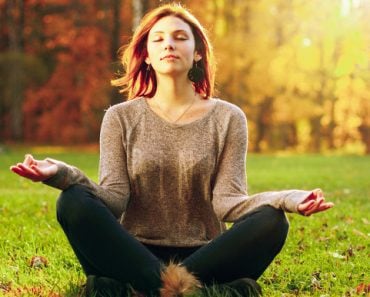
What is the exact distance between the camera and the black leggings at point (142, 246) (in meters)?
3.66

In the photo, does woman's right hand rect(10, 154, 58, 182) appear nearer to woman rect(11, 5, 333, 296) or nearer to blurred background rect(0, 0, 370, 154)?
woman rect(11, 5, 333, 296)

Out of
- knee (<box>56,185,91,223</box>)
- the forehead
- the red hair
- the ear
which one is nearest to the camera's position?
knee (<box>56,185,91,223</box>)

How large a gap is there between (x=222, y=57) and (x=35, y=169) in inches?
1028

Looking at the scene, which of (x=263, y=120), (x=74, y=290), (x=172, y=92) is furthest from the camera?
(x=263, y=120)

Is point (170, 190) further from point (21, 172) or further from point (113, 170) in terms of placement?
point (21, 172)

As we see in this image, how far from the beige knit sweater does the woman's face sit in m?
0.31

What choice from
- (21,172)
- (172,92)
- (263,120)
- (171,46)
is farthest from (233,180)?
(263,120)

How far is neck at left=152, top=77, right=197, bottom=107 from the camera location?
436 centimetres

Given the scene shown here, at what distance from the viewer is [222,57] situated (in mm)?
29297

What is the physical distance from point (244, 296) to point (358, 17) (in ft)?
95.3

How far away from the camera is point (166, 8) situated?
433cm

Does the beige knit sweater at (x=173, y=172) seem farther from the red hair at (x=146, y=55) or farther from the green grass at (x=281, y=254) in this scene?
the green grass at (x=281, y=254)

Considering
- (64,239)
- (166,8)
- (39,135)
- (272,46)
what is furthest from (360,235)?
(39,135)

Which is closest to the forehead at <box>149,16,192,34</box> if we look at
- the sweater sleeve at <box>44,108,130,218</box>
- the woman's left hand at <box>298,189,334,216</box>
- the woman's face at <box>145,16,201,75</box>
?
the woman's face at <box>145,16,201,75</box>
